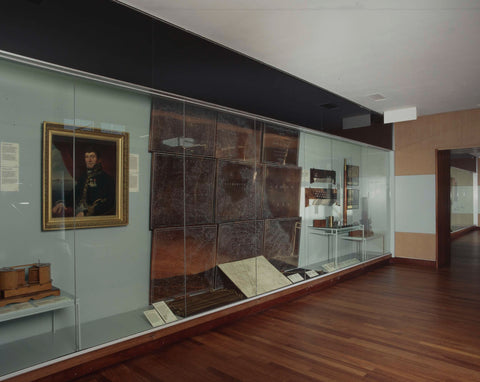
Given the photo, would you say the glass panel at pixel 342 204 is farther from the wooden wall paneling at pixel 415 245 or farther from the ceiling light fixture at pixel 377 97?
the ceiling light fixture at pixel 377 97

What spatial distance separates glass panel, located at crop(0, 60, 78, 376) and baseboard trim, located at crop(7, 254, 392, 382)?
95mm

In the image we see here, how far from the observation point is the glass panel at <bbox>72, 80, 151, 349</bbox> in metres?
2.85

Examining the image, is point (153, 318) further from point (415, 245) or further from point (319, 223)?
point (415, 245)

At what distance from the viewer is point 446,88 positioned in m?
5.45

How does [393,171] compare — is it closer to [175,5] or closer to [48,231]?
[175,5]

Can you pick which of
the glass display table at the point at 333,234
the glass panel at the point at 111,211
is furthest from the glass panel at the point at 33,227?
the glass display table at the point at 333,234

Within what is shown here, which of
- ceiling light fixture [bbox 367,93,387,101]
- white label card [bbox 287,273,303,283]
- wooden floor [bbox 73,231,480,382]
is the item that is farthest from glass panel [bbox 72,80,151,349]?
ceiling light fixture [bbox 367,93,387,101]

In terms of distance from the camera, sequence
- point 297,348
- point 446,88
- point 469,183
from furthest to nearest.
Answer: point 469,183 < point 446,88 < point 297,348

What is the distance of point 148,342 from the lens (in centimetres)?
317

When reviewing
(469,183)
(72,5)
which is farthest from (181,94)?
(469,183)

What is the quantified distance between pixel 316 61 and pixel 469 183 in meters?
12.9

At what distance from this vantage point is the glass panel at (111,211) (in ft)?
9.34

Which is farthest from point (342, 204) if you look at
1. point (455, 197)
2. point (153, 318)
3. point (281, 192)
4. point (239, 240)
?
point (455, 197)

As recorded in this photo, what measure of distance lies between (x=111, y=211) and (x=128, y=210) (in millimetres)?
173
